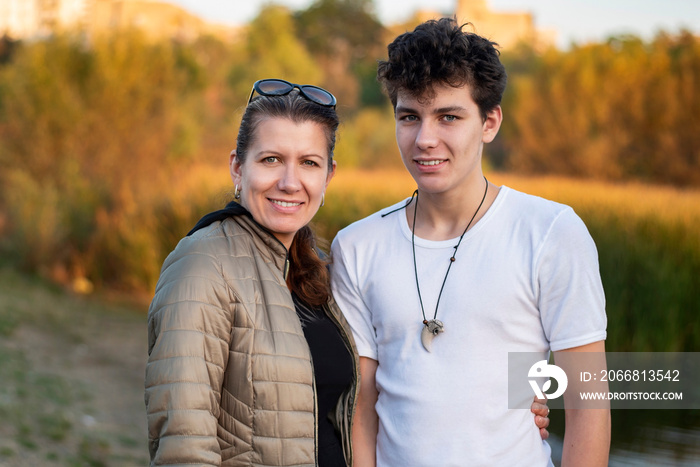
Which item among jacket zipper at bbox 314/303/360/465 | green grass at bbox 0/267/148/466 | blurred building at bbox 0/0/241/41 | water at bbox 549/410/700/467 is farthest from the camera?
blurred building at bbox 0/0/241/41

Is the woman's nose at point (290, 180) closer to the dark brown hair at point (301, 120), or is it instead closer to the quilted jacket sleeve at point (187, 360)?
the dark brown hair at point (301, 120)

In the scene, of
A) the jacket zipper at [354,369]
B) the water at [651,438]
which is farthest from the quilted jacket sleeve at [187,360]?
the water at [651,438]

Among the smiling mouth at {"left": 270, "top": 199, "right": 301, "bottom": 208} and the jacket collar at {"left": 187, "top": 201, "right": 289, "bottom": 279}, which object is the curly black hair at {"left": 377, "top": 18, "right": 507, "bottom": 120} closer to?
the smiling mouth at {"left": 270, "top": 199, "right": 301, "bottom": 208}

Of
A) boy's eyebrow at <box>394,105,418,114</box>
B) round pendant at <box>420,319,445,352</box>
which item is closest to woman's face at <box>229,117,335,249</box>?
boy's eyebrow at <box>394,105,418,114</box>

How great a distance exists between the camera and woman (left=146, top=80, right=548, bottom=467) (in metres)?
1.86

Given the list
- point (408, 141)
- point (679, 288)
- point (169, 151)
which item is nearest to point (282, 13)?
point (169, 151)

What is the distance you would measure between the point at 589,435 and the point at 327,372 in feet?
2.59

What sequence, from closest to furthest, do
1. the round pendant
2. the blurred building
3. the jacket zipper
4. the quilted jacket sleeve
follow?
1. the quilted jacket sleeve
2. the round pendant
3. the jacket zipper
4. the blurred building

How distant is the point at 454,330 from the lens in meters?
2.18

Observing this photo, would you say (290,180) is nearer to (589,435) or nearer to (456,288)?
(456,288)

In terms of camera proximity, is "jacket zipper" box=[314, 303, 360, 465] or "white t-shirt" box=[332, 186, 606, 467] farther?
"jacket zipper" box=[314, 303, 360, 465]

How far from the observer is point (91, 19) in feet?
56.5

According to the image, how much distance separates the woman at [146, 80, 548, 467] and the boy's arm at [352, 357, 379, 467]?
0.08m

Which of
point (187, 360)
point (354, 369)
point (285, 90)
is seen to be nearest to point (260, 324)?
point (187, 360)
